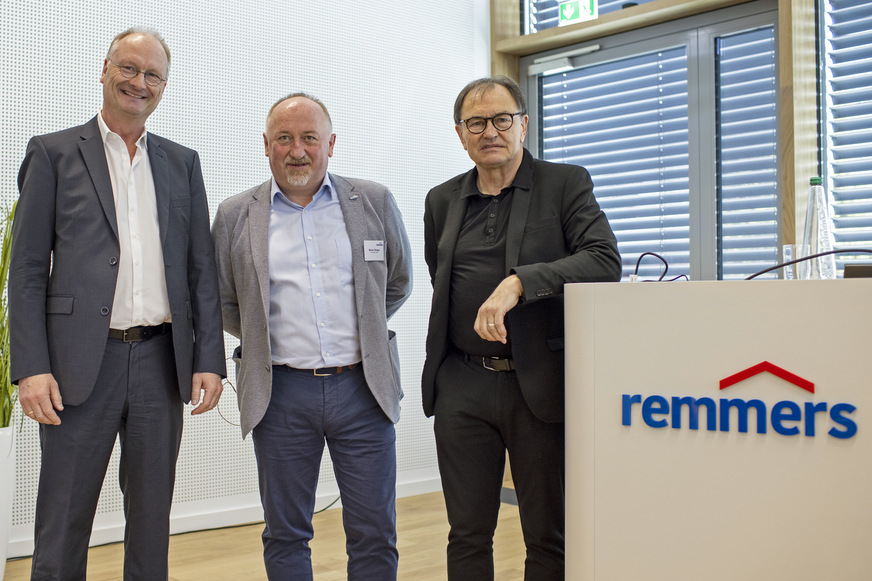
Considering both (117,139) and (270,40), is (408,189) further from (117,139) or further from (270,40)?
(117,139)

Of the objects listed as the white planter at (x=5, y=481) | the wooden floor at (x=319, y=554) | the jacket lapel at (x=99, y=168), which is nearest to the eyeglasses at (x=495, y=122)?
the jacket lapel at (x=99, y=168)

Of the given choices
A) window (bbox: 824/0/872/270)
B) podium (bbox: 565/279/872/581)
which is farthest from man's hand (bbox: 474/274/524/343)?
window (bbox: 824/0/872/270)

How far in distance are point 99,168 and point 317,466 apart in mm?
1052

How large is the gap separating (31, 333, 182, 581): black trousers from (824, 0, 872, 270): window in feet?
11.0

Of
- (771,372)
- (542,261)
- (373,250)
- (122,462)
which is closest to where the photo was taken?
(771,372)

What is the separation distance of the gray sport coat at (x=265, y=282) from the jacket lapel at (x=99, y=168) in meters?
0.39

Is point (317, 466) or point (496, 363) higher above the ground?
point (496, 363)

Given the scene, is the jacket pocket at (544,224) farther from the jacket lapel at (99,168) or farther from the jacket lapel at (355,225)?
the jacket lapel at (99,168)

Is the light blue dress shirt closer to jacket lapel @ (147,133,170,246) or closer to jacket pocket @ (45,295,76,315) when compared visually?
jacket lapel @ (147,133,170,246)

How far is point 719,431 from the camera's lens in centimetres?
159

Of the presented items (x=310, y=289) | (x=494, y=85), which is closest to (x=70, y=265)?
(x=310, y=289)

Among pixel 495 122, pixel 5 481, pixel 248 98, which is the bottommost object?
pixel 5 481

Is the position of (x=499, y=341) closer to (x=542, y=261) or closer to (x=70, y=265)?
(x=542, y=261)

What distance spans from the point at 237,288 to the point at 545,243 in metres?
0.95
